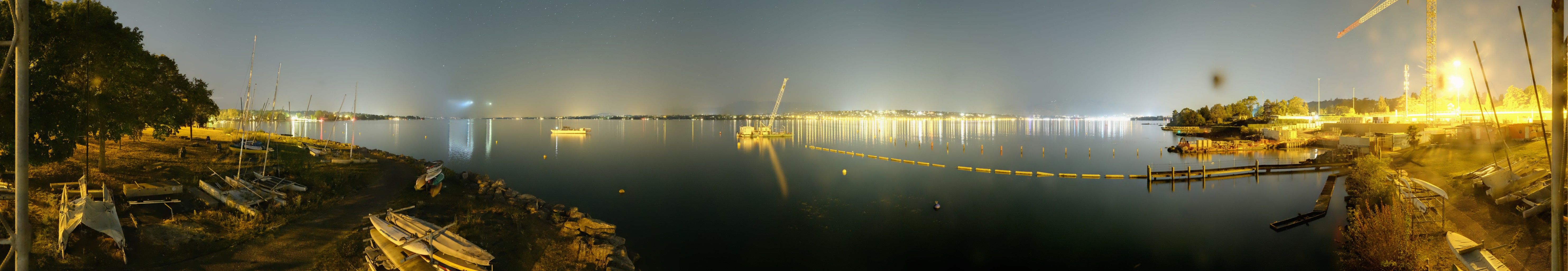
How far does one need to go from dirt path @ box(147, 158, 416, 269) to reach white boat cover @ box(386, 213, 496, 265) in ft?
5.59

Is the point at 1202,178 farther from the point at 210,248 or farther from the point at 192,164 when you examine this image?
the point at 192,164

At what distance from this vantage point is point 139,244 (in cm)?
1088

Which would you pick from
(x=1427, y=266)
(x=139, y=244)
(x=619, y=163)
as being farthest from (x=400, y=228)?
(x=619, y=163)

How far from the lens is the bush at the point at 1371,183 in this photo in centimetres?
1756

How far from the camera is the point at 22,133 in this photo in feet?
12.5

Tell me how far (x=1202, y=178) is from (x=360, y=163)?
140 ft

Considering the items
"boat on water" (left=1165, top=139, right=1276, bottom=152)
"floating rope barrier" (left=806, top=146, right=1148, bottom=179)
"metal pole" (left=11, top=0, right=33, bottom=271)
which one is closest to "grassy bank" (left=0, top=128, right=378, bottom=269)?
"metal pole" (left=11, top=0, right=33, bottom=271)

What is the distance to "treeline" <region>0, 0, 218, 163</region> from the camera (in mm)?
12328

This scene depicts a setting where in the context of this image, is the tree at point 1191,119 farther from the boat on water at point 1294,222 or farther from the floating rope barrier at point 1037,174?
the boat on water at point 1294,222

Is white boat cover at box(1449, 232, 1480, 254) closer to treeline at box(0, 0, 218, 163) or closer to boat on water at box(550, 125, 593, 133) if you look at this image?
treeline at box(0, 0, 218, 163)

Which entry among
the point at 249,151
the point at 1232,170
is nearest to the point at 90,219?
the point at 249,151

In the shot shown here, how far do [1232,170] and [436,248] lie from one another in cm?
3910

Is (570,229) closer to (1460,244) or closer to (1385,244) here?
(1460,244)

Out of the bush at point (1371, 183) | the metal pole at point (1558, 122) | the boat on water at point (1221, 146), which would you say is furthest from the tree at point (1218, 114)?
the metal pole at point (1558, 122)
